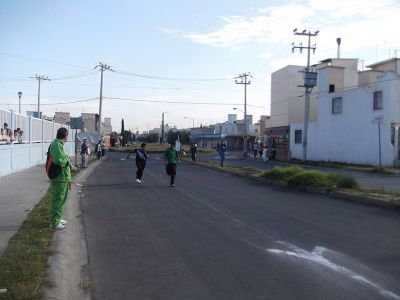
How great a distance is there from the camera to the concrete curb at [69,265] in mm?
5402

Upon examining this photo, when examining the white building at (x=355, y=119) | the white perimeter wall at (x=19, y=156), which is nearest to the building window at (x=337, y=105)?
the white building at (x=355, y=119)

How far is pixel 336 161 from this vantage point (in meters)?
43.8

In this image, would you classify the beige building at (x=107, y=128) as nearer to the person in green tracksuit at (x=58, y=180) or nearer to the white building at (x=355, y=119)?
the white building at (x=355, y=119)

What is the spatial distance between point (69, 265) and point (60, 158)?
2.50m

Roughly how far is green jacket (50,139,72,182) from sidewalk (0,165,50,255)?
117 cm

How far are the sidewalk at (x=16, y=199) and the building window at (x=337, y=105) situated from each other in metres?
31.0

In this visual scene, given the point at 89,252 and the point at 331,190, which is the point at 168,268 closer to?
the point at 89,252

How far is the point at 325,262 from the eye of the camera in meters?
6.81

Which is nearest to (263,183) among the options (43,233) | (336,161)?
(43,233)

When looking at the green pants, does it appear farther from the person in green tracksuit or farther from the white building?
the white building

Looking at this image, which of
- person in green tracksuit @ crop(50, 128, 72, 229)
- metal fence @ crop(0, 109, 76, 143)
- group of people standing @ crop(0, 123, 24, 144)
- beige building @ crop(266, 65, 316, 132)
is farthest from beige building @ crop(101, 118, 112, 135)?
person in green tracksuit @ crop(50, 128, 72, 229)

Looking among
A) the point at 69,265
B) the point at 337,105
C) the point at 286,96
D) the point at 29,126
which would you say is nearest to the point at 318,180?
the point at 69,265

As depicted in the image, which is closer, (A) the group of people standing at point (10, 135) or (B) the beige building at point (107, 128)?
(A) the group of people standing at point (10, 135)

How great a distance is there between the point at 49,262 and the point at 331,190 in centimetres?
1062
